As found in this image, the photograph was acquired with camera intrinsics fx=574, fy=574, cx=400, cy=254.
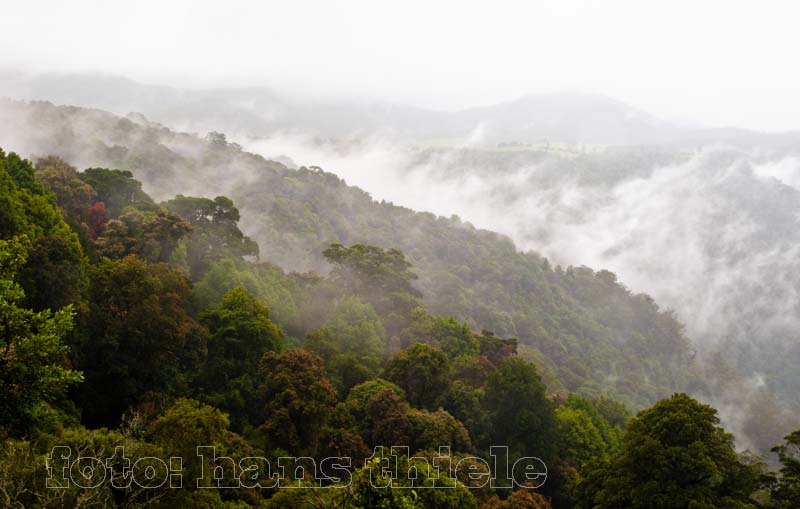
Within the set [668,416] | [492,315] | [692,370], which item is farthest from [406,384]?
[692,370]

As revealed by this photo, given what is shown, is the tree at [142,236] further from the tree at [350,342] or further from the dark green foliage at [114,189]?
the tree at [350,342]

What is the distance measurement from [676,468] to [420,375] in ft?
53.2

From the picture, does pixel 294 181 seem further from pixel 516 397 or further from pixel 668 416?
pixel 668 416

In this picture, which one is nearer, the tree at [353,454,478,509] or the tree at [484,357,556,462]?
the tree at [353,454,478,509]

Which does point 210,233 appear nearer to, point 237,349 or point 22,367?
point 237,349

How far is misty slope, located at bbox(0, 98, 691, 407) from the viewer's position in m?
84.9

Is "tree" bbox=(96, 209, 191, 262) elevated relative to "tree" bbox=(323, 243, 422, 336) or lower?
elevated

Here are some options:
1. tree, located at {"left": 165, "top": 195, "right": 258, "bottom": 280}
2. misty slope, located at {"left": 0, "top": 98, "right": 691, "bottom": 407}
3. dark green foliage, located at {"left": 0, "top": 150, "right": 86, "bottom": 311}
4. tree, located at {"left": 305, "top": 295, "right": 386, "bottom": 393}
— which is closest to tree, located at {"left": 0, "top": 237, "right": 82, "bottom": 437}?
dark green foliage, located at {"left": 0, "top": 150, "right": 86, "bottom": 311}

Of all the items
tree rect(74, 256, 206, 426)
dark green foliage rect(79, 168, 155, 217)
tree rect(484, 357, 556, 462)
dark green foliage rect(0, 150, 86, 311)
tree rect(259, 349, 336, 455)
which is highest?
dark green foliage rect(79, 168, 155, 217)

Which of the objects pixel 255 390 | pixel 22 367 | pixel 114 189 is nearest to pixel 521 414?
pixel 255 390

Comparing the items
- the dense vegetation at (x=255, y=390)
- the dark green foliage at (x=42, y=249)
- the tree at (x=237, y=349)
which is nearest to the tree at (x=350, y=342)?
the dense vegetation at (x=255, y=390)

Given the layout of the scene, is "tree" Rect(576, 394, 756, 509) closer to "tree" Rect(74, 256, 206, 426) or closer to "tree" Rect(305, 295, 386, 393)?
"tree" Rect(305, 295, 386, 393)

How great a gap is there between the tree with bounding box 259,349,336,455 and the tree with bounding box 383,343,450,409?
766 centimetres

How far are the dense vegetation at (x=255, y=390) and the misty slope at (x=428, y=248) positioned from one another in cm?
3183
